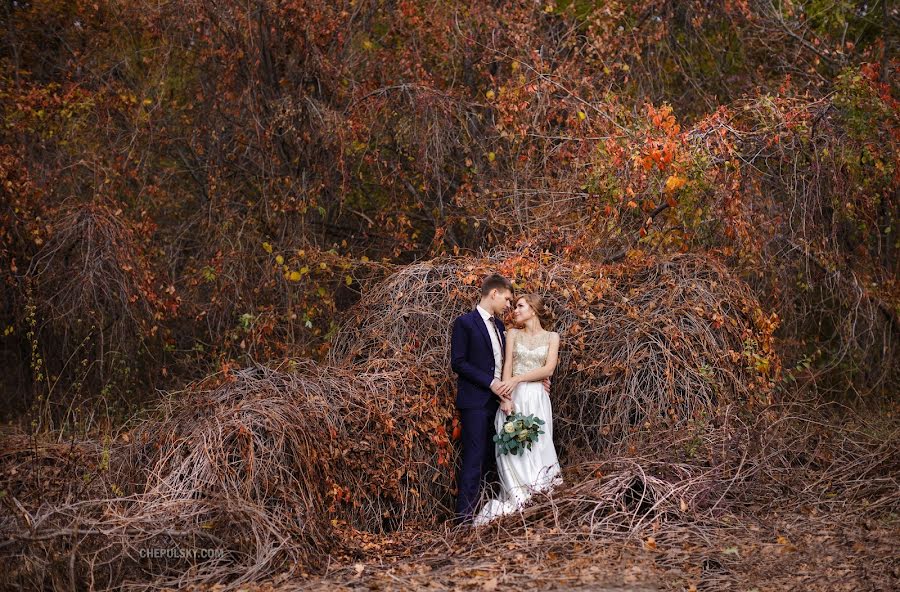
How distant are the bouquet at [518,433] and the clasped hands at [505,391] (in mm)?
74

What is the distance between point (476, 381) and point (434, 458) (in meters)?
0.65

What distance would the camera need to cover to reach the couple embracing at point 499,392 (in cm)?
749

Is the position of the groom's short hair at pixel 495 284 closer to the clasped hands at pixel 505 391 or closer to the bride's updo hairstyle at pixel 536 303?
the bride's updo hairstyle at pixel 536 303

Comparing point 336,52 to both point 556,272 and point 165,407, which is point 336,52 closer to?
point 556,272

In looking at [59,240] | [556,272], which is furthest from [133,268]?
[556,272]

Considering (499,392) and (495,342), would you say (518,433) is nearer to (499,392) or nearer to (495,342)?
(499,392)

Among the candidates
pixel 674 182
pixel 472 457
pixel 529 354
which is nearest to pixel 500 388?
pixel 529 354

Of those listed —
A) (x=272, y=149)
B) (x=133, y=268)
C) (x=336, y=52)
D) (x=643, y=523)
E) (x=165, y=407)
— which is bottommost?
(x=643, y=523)

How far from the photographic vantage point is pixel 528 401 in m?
7.71

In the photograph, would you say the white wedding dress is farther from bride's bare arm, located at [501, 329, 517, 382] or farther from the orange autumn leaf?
the orange autumn leaf

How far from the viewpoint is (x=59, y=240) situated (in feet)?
33.8

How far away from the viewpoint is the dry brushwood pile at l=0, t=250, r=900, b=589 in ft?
20.2

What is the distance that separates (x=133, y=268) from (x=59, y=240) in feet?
2.66

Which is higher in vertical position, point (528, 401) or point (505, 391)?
point (505, 391)
